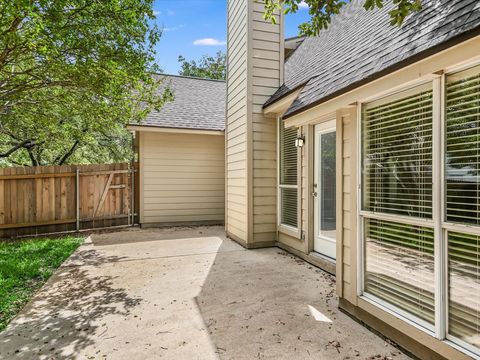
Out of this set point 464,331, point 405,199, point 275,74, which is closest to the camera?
point 464,331

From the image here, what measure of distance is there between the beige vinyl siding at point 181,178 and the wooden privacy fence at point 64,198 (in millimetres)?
560

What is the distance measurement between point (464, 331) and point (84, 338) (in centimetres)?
301

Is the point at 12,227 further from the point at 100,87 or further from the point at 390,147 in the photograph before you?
the point at 390,147

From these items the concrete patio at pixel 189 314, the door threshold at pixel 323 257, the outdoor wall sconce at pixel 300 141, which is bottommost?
the concrete patio at pixel 189 314

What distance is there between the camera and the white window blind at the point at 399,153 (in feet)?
7.33

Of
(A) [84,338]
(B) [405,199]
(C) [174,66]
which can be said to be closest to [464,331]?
(B) [405,199]

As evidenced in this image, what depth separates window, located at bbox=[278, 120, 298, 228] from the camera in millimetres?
5344

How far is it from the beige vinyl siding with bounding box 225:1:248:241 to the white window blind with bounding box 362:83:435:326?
10.6 feet

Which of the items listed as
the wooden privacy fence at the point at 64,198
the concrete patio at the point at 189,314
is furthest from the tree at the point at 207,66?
the concrete patio at the point at 189,314

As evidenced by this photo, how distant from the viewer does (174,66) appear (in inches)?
1029

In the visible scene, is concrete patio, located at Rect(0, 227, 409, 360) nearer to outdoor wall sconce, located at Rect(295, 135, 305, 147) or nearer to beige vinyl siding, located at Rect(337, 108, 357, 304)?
beige vinyl siding, located at Rect(337, 108, 357, 304)

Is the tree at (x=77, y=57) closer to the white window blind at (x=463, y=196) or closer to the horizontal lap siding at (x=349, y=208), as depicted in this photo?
the horizontal lap siding at (x=349, y=208)

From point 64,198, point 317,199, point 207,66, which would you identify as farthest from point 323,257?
point 207,66

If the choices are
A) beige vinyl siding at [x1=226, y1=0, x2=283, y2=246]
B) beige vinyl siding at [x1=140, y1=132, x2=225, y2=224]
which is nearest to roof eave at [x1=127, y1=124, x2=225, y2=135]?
beige vinyl siding at [x1=140, y1=132, x2=225, y2=224]
